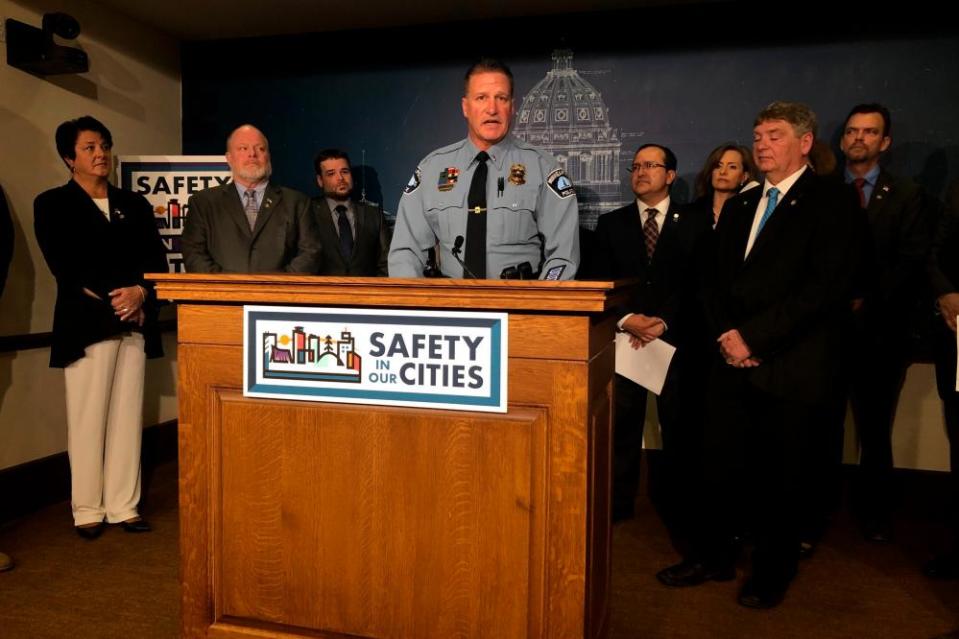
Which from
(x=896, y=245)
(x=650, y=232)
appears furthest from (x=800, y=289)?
(x=896, y=245)

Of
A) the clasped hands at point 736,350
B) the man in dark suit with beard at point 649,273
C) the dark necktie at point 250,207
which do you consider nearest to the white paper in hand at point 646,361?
the man in dark suit with beard at point 649,273

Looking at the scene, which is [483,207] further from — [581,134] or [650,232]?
[581,134]

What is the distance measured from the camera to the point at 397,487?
1773 mm

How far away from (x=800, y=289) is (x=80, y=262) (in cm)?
298

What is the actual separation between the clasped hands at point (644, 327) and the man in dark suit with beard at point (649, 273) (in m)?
0.01

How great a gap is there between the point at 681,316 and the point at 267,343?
211 cm

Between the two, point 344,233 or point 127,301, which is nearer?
point 127,301

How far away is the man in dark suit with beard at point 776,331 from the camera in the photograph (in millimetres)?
2561

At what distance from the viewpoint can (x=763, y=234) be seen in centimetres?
265

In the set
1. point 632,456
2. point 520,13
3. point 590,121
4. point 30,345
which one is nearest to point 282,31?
point 520,13

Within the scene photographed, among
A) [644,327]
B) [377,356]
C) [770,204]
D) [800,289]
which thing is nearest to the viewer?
[377,356]

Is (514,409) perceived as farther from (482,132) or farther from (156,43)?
(156,43)

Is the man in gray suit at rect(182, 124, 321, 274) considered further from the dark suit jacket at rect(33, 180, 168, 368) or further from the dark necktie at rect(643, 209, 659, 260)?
the dark necktie at rect(643, 209, 659, 260)

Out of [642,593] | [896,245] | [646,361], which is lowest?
[642,593]
